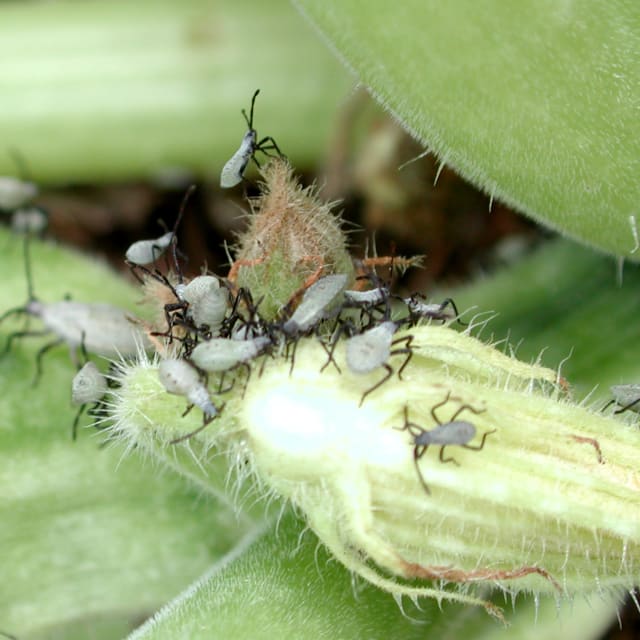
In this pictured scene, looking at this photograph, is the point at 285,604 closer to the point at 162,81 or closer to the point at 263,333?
the point at 263,333

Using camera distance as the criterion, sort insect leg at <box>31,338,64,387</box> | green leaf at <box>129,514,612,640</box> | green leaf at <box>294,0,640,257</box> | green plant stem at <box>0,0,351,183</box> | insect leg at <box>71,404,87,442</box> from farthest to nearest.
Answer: green plant stem at <box>0,0,351,183</box>
insect leg at <box>31,338,64,387</box>
insect leg at <box>71,404,87,442</box>
green leaf at <box>129,514,612,640</box>
green leaf at <box>294,0,640,257</box>

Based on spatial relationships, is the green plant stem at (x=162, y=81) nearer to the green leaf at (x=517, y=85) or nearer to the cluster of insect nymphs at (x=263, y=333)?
the cluster of insect nymphs at (x=263, y=333)

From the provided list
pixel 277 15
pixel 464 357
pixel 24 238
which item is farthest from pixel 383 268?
pixel 277 15

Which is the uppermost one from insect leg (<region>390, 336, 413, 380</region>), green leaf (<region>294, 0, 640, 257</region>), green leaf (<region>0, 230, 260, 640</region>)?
green leaf (<region>294, 0, 640, 257</region>)

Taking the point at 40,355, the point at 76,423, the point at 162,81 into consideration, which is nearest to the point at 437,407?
the point at 76,423

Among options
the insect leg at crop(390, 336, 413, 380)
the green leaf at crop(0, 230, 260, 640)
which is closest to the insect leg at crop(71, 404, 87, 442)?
the green leaf at crop(0, 230, 260, 640)

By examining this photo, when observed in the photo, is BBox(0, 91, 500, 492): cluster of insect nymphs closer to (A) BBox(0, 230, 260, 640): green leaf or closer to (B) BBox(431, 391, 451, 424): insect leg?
(B) BBox(431, 391, 451, 424): insect leg
